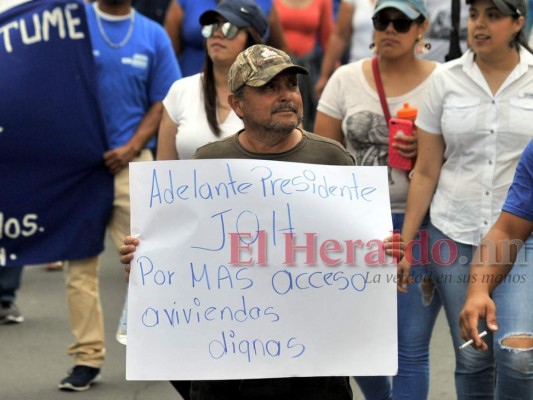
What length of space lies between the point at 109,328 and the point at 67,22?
2159 millimetres

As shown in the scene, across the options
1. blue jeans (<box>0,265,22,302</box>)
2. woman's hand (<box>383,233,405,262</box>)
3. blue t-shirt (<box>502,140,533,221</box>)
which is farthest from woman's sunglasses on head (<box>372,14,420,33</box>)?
blue jeans (<box>0,265,22,302</box>)

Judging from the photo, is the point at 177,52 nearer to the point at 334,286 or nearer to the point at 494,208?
the point at 494,208

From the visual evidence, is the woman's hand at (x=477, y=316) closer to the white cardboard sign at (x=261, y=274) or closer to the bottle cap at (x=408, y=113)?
the white cardboard sign at (x=261, y=274)

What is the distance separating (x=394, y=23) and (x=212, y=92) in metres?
0.84

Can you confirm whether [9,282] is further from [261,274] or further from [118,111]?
[261,274]

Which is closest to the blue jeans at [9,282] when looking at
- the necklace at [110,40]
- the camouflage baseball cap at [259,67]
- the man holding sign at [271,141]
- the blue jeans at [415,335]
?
the necklace at [110,40]

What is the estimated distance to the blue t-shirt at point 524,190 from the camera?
14.9ft

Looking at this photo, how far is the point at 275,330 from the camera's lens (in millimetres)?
4215

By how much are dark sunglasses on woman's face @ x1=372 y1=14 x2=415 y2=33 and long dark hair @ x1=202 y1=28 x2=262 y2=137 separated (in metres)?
0.55

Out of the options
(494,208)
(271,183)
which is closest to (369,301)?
(271,183)

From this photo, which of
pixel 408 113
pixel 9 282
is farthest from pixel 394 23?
pixel 9 282

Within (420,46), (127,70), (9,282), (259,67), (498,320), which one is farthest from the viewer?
(9,282)

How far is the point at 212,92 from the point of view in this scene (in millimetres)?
5887

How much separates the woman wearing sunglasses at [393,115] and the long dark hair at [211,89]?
0.42 meters
